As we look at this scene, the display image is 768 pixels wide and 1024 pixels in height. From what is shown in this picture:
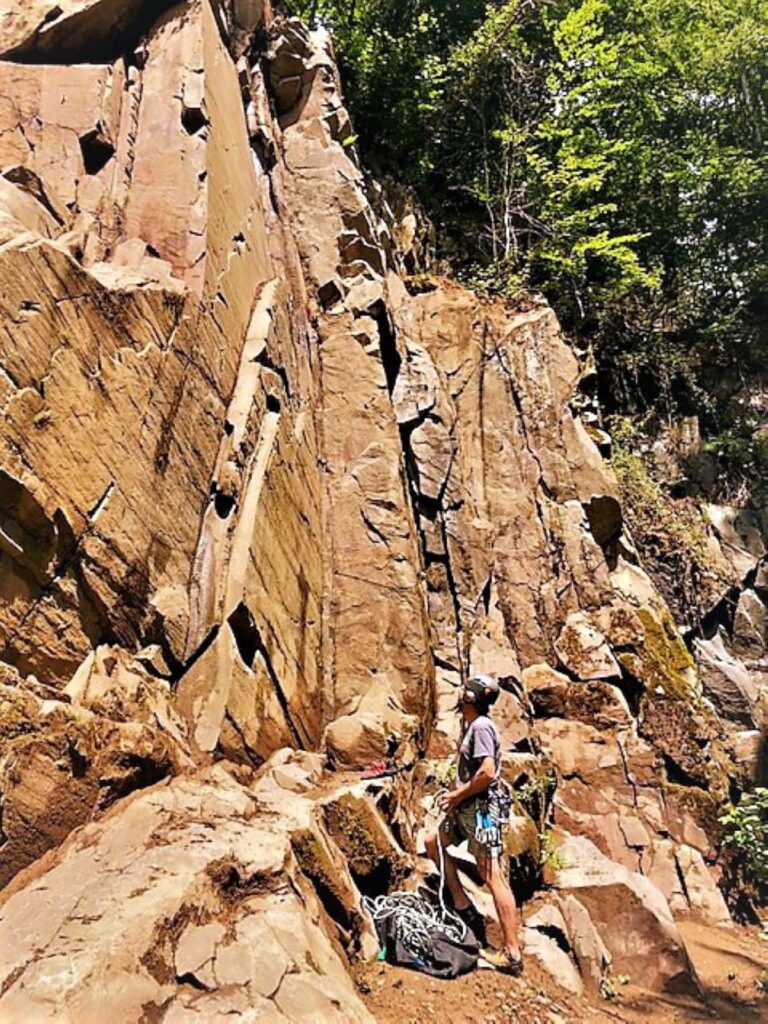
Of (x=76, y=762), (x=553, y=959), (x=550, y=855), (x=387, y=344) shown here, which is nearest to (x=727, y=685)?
(x=550, y=855)

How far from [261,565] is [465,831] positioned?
322 cm

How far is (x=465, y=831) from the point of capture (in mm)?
5941

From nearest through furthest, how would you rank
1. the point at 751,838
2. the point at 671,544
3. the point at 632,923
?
the point at 632,923 → the point at 751,838 → the point at 671,544

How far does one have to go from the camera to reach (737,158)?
20.3m

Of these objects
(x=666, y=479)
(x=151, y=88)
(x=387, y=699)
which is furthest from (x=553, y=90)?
(x=387, y=699)

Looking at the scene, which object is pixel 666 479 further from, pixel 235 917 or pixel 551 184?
pixel 235 917

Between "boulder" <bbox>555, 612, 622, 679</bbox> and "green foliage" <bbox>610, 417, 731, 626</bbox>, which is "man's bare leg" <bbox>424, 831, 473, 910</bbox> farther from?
"green foliage" <bbox>610, 417, 731, 626</bbox>

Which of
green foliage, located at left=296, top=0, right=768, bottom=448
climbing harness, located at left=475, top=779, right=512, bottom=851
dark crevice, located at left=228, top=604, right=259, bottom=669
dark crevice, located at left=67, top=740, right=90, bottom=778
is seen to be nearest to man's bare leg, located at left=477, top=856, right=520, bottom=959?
climbing harness, located at left=475, top=779, right=512, bottom=851

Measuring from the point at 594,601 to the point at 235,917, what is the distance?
30.8 feet

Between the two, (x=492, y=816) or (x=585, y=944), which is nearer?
(x=492, y=816)

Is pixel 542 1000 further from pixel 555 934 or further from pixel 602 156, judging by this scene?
pixel 602 156

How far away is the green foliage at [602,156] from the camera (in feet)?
55.9

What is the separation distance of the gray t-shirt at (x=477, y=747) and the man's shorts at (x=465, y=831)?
25cm

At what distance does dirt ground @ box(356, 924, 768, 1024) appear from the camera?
14.3 feet
